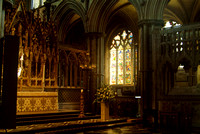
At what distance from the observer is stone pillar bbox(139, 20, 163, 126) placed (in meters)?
10.8

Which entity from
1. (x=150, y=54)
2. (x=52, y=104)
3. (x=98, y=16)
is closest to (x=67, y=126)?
(x=52, y=104)

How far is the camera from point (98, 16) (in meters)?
14.0

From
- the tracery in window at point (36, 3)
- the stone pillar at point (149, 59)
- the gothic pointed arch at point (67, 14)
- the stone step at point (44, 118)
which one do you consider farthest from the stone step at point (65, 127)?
the tracery in window at point (36, 3)

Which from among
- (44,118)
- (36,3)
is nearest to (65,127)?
(44,118)

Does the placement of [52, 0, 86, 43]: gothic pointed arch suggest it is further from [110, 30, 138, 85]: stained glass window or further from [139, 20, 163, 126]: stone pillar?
[139, 20, 163, 126]: stone pillar

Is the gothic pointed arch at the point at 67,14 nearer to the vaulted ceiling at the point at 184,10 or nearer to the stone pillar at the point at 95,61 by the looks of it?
the stone pillar at the point at 95,61

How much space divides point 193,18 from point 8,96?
13.0 m

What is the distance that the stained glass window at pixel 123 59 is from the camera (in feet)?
55.9

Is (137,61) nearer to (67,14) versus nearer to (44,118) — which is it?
(67,14)

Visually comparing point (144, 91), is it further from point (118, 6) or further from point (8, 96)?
point (8, 96)

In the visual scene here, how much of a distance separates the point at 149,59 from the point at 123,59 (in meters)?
6.51

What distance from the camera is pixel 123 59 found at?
1764 cm

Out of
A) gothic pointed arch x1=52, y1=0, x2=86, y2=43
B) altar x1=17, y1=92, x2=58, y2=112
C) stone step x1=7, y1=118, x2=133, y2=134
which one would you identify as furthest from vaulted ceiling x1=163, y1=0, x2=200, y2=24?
altar x1=17, y1=92, x2=58, y2=112

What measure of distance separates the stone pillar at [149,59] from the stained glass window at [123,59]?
5318 millimetres
